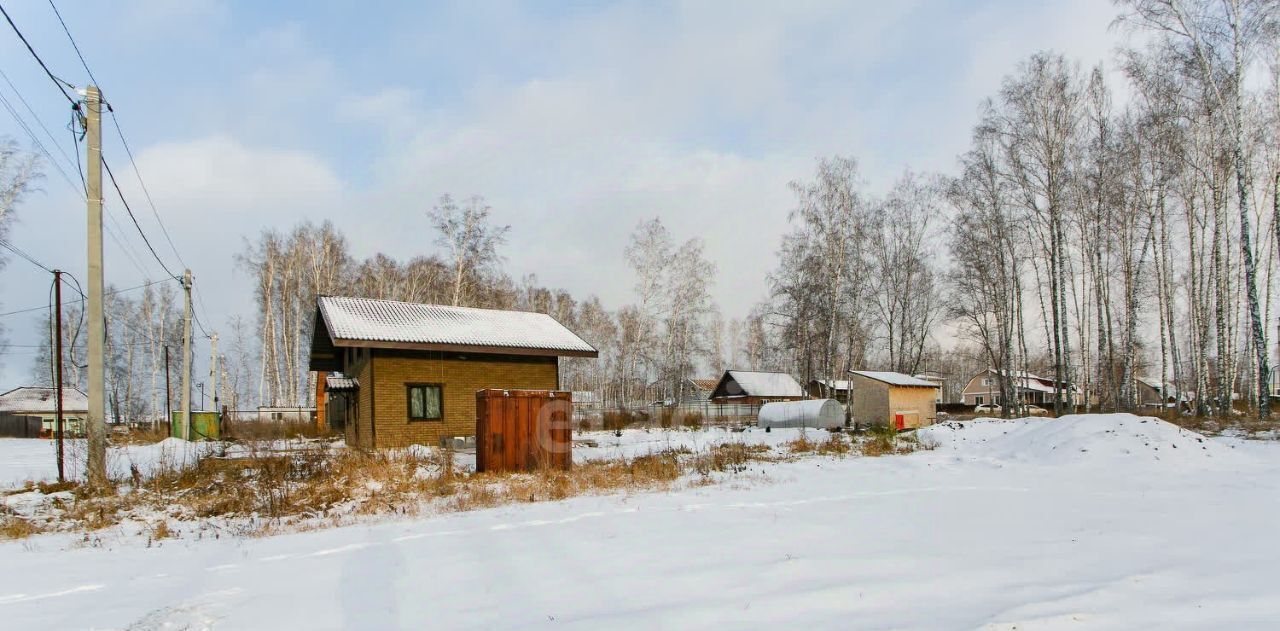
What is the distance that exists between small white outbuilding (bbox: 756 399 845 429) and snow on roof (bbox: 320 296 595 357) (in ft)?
30.5

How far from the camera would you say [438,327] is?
60.7ft

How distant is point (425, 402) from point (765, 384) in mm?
31989

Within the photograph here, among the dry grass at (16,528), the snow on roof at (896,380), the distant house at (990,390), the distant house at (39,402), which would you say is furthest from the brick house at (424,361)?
the distant house at (990,390)

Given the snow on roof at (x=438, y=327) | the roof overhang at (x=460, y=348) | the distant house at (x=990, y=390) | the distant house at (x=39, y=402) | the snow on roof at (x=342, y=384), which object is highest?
the snow on roof at (x=438, y=327)

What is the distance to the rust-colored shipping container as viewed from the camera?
10547 millimetres

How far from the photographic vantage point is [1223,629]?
9.83 feet

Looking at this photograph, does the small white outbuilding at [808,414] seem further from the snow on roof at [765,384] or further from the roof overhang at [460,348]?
the snow on roof at [765,384]

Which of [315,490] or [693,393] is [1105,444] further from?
[693,393]

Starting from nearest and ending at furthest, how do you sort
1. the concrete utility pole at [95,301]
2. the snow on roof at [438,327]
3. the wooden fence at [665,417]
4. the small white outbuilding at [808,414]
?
the concrete utility pole at [95,301] < the snow on roof at [438,327] < the small white outbuilding at [808,414] < the wooden fence at [665,417]

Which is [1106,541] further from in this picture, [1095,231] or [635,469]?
[1095,231]

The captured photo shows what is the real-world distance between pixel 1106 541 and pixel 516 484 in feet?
22.6

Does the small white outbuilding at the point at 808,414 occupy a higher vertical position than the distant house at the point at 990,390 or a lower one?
higher

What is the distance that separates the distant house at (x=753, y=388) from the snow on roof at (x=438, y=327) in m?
25.4

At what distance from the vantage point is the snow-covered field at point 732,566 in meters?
3.54
